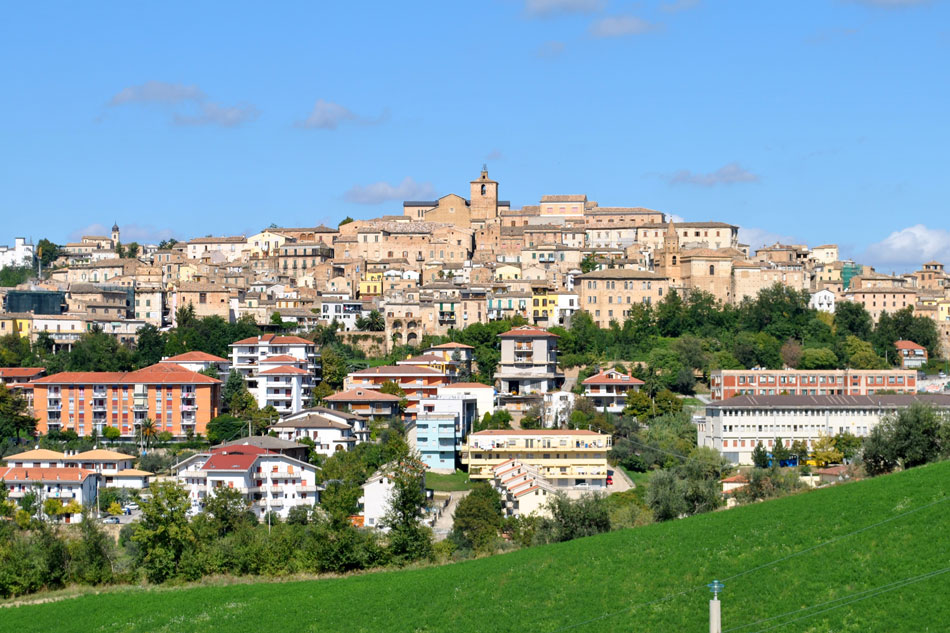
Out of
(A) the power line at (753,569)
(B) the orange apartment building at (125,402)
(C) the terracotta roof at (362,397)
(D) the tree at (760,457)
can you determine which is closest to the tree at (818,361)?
(D) the tree at (760,457)

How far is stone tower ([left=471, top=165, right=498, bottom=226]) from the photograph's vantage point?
339ft

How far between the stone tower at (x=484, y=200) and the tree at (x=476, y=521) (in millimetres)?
55679

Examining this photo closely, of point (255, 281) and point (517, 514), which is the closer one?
point (517, 514)

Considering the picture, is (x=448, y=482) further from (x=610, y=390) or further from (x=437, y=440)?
(x=610, y=390)

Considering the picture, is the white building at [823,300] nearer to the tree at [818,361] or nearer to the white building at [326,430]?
the tree at [818,361]

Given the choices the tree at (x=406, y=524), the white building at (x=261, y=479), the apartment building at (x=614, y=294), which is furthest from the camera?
the apartment building at (x=614, y=294)

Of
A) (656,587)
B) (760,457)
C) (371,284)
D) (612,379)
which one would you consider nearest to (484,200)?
(371,284)

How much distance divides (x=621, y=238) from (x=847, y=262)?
1894 cm

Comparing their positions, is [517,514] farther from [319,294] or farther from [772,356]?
[319,294]

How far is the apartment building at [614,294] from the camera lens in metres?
83.1

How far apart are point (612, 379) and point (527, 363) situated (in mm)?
5654

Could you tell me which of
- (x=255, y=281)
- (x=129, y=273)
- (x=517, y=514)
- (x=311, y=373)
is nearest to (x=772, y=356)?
(x=311, y=373)

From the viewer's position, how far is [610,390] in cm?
6800

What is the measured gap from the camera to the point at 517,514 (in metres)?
49.2
